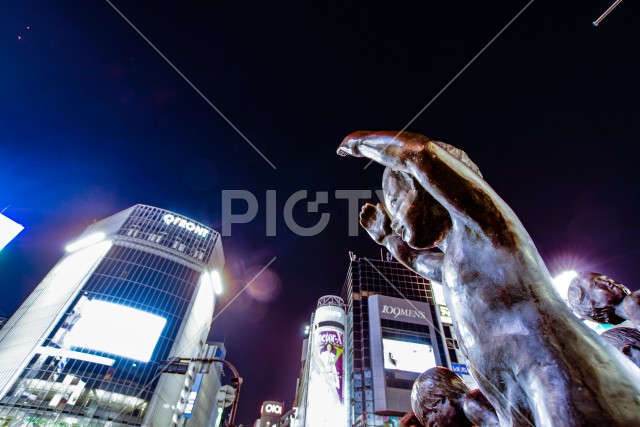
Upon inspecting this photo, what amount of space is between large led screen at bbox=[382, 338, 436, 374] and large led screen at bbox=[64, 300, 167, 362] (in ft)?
84.3

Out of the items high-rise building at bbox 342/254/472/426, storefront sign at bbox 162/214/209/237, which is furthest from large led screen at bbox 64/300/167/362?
high-rise building at bbox 342/254/472/426

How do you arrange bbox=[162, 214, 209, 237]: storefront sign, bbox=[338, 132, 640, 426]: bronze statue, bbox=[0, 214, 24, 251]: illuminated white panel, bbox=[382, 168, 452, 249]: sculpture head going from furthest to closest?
bbox=[162, 214, 209, 237]: storefront sign → bbox=[0, 214, 24, 251]: illuminated white panel → bbox=[382, 168, 452, 249]: sculpture head → bbox=[338, 132, 640, 426]: bronze statue

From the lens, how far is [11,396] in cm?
2973

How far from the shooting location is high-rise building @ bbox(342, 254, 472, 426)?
2985cm

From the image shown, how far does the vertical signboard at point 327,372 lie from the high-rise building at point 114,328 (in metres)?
18.0

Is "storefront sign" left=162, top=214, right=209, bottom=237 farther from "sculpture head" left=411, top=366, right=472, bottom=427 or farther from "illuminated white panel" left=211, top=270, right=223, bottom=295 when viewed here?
"sculpture head" left=411, top=366, right=472, bottom=427

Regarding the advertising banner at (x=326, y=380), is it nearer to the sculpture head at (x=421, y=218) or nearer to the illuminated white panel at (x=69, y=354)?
the illuminated white panel at (x=69, y=354)

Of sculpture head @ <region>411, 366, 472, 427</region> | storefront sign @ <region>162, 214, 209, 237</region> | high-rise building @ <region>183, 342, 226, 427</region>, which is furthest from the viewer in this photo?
storefront sign @ <region>162, 214, 209, 237</region>

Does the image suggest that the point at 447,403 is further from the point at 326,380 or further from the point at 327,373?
the point at 327,373

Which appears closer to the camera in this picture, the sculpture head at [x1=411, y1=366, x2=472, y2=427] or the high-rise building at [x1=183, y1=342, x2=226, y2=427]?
the sculpture head at [x1=411, y1=366, x2=472, y2=427]

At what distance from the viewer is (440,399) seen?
1.64 m

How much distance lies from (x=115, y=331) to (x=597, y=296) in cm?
4225

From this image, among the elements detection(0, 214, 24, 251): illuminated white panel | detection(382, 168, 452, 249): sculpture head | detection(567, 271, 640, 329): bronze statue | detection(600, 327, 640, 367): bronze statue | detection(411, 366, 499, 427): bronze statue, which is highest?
detection(0, 214, 24, 251): illuminated white panel

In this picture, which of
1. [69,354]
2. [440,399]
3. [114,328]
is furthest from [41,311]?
[440,399]
